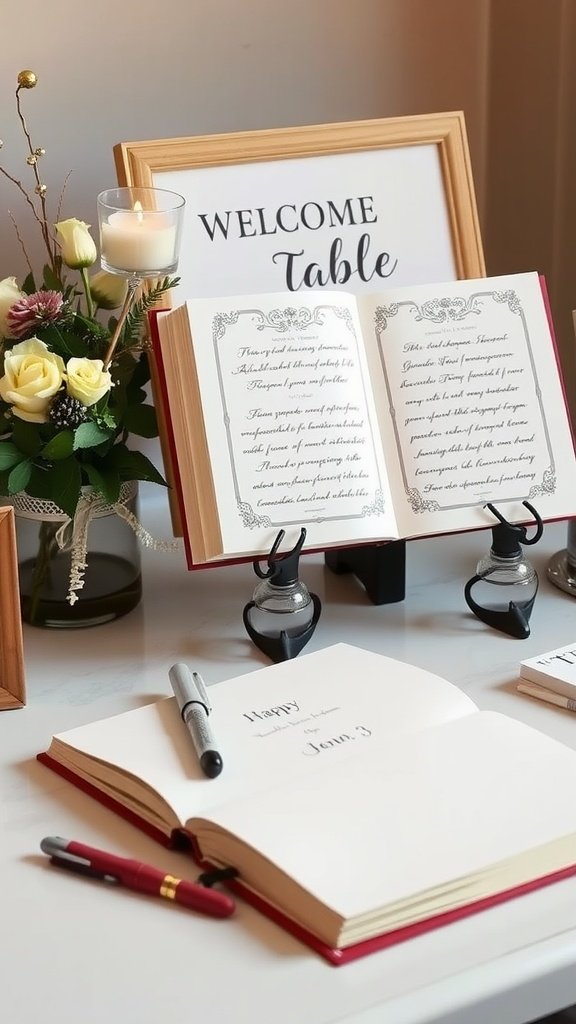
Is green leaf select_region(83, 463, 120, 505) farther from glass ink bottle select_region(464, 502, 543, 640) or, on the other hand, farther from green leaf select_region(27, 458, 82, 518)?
glass ink bottle select_region(464, 502, 543, 640)

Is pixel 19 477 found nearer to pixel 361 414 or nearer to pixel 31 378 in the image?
pixel 31 378

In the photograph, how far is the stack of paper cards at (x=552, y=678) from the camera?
3.16ft

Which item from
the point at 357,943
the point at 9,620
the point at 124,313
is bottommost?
the point at 357,943

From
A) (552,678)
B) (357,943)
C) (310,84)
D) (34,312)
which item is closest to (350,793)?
(357,943)

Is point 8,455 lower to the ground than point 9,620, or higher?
higher

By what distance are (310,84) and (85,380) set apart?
578 mm

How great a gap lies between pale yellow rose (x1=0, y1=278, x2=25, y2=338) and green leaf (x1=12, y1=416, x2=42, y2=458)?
0.08 metres

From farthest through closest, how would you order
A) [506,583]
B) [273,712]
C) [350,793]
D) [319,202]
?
[319,202] → [506,583] → [273,712] → [350,793]

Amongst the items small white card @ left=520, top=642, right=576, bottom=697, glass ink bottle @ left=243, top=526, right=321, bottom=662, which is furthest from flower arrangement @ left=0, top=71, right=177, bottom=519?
small white card @ left=520, top=642, right=576, bottom=697

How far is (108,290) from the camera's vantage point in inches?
43.3

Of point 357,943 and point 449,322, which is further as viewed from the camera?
point 449,322

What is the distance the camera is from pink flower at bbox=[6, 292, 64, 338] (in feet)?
3.40

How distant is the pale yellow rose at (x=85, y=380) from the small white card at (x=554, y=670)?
409 millimetres

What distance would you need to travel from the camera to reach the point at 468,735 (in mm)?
863
